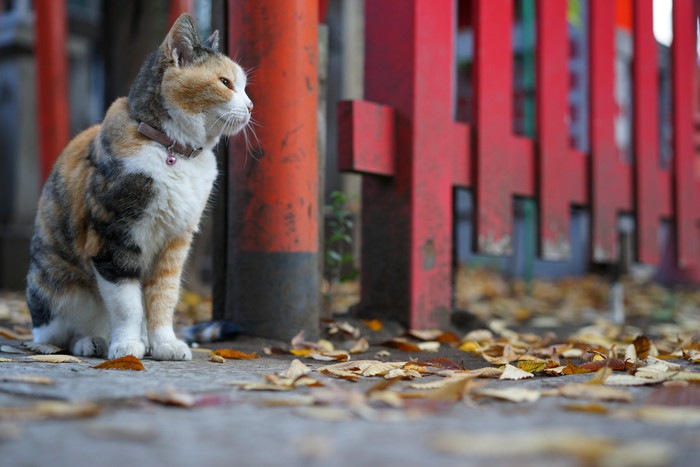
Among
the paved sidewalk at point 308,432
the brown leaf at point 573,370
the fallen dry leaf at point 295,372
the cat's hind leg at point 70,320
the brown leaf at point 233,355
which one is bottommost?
the brown leaf at point 233,355

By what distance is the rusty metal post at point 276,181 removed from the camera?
266cm

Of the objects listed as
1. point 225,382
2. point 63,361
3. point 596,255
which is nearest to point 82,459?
point 225,382

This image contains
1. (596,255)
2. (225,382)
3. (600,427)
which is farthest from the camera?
(596,255)

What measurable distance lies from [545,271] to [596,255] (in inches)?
230

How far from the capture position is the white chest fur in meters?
2.21

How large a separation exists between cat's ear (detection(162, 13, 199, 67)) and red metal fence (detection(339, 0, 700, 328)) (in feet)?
2.54

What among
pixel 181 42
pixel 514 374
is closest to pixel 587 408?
pixel 514 374

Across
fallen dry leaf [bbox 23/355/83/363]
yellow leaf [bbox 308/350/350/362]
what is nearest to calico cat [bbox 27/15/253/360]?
A: fallen dry leaf [bbox 23/355/83/363]

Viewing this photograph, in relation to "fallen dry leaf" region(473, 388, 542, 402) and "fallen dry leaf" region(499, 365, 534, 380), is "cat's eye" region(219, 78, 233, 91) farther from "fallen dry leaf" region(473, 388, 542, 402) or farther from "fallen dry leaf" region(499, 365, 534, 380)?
"fallen dry leaf" region(473, 388, 542, 402)

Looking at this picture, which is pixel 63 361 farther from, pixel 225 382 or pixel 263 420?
pixel 263 420

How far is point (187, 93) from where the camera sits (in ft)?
7.55

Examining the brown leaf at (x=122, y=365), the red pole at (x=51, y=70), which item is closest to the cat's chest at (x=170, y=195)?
the brown leaf at (x=122, y=365)

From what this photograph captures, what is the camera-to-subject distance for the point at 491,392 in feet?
4.97

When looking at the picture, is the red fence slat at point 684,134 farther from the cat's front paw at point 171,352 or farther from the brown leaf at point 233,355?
the cat's front paw at point 171,352
